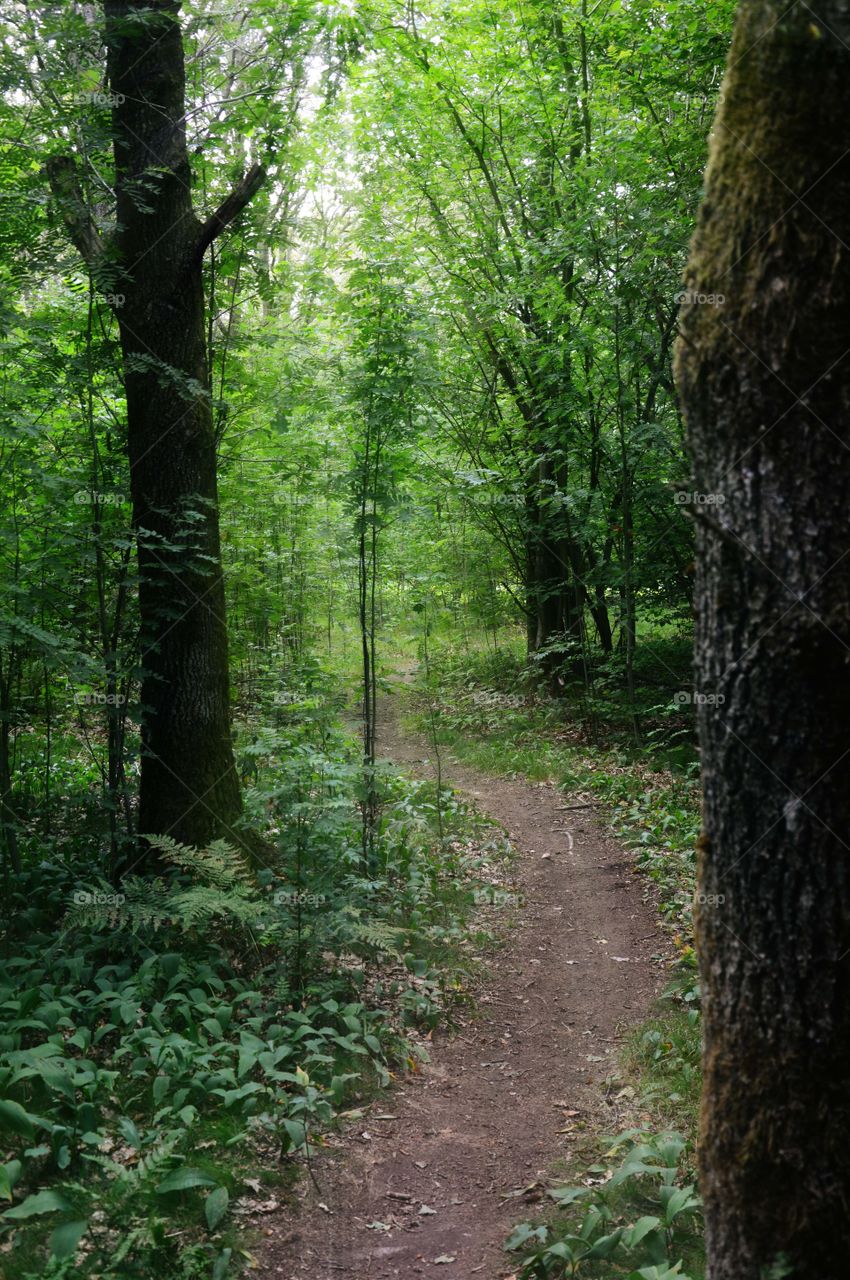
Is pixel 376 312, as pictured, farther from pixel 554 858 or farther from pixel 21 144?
pixel 554 858

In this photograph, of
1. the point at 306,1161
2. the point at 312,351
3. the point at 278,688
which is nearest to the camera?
the point at 306,1161

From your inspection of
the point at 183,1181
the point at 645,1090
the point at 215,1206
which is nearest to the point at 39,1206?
the point at 183,1181

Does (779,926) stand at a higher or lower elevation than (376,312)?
lower

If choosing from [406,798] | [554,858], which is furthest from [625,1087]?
[406,798]

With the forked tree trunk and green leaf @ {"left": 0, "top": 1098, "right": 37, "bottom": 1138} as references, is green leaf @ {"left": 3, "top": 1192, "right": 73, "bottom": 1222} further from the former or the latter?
the forked tree trunk

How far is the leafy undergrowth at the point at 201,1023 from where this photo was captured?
3365 mm

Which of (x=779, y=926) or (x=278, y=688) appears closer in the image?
(x=779, y=926)

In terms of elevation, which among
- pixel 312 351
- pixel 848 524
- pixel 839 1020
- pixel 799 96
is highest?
pixel 312 351

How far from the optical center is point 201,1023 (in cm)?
478

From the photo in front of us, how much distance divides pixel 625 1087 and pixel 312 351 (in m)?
6.63

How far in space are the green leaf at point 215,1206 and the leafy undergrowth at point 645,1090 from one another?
1.23 metres

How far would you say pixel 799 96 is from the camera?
2.13 meters

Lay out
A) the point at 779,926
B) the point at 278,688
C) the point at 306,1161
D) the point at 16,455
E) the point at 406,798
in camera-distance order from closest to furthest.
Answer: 1. the point at 779,926
2. the point at 306,1161
3. the point at 16,455
4. the point at 278,688
5. the point at 406,798

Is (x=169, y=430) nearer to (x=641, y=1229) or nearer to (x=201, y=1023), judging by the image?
(x=201, y=1023)
